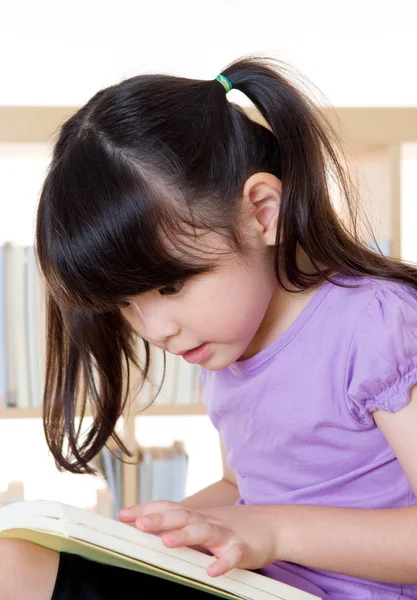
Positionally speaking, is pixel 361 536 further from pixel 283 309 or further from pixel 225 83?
pixel 225 83

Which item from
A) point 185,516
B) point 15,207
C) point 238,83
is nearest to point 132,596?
point 185,516

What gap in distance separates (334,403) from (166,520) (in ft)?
0.86

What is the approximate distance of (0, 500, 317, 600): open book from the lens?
2.02ft

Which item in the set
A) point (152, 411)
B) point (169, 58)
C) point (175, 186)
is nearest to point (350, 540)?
point (175, 186)

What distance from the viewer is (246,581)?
682mm

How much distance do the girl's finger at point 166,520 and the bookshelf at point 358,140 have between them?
709 millimetres

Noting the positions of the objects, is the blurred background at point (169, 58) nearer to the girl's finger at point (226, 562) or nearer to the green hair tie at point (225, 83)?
the green hair tie at point (225, 83)

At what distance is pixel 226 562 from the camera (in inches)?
25.9

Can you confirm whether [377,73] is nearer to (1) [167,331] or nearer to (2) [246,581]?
(1) [167,331]

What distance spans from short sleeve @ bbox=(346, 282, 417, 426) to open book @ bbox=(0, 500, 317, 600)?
0.70ft

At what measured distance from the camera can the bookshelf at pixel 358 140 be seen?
1.43 metres

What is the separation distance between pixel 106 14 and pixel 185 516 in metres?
1.49

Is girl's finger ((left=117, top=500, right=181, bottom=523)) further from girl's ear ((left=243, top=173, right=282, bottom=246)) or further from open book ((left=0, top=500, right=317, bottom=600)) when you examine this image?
girl's ear ((left=243, top=173, right=282, bottom=246))

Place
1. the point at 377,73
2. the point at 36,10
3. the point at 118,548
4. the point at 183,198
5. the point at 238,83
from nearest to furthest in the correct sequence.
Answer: the point at 118,548 < the point at 183,198 < the point at 238,83 < the point at 36,10 < the point at 377,73
